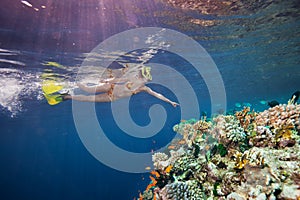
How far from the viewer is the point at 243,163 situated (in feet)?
14.3

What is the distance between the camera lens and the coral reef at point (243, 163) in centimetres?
376

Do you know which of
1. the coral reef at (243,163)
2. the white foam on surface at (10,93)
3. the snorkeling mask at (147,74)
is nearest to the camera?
the coral reef at (243,163)

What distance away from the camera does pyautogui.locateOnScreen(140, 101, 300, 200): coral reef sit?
3.76m

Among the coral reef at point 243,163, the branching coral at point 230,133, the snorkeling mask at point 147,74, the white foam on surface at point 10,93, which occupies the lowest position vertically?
the coral reef at point 243,163

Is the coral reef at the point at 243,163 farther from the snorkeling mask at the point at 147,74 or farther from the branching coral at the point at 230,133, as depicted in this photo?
the snorkeling mask at the point at 147,74

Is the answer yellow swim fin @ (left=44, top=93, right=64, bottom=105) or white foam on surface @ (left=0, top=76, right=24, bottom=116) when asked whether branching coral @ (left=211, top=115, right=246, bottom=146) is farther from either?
white foam on surface @ (left=0, top=76, right=24, bottom=116)

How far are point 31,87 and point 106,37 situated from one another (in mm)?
11070

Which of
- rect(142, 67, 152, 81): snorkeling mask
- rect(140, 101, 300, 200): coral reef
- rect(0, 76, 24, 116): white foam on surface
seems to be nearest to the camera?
rect(140, 101, 300, 200): coral reef

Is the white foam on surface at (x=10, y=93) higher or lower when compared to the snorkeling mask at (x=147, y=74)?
higher

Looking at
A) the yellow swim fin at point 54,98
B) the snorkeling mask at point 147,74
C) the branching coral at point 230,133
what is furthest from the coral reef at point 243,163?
the yellow swim fin at point 54,98

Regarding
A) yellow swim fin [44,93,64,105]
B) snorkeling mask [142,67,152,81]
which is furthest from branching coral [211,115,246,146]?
yellow swim fin [44,93,64,105]

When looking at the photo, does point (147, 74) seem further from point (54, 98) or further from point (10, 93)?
point (10, 93)

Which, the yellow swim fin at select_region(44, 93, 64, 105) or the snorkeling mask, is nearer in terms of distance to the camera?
the yellow swim fin at select_region(44, 93, 64, 105)

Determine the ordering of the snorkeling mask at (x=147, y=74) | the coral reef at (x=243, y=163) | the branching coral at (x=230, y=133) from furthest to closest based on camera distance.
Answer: the snorkeling mask at (x=147, y=74)
the branching coral at (x=230, y=133)
the coral reef at (x=243, y=163)
